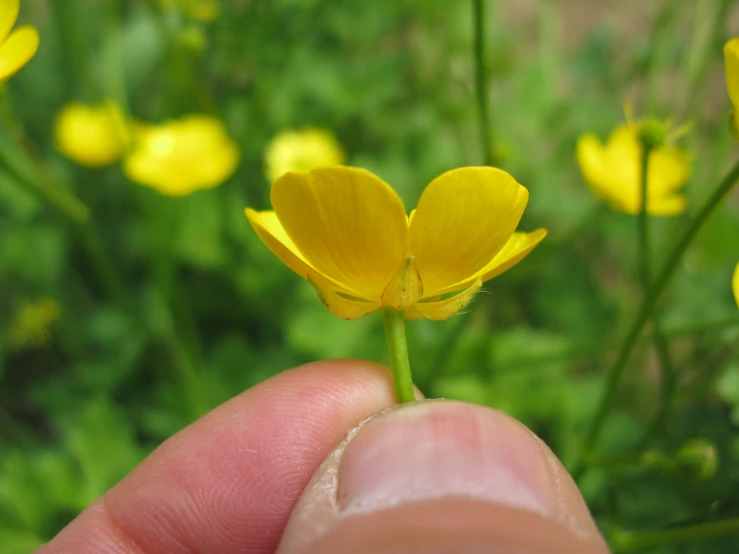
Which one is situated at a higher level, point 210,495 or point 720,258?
point 210,495

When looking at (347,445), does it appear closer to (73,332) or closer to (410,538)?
(410,538)

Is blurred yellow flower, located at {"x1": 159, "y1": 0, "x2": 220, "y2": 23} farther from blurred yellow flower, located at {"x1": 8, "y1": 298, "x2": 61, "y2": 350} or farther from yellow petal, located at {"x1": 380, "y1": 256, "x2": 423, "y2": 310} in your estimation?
yellow petal, located at {"x1": 380, "y1": 256, "x2": 423, "y2": 310}

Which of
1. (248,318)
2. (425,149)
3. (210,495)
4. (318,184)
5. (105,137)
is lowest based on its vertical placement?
(248,318)

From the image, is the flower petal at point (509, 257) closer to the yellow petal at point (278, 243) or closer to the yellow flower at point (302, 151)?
the yellow petal at point (278, 243)

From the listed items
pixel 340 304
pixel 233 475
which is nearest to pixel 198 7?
pixel 233 475

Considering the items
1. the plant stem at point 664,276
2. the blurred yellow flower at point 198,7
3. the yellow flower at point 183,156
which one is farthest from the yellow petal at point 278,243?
the blurred yellow flower at point 198,7

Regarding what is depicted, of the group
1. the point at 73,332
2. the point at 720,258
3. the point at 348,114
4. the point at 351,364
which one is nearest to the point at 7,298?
the point at 73,332

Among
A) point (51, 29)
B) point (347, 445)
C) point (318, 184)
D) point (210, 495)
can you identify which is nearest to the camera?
point (318, 184)
